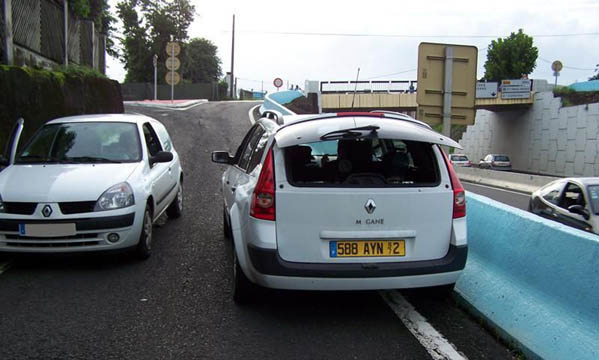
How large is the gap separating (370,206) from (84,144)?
418 centimetres

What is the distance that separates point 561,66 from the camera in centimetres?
4641

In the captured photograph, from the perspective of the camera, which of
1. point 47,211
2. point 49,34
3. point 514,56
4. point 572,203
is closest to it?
point 47,211

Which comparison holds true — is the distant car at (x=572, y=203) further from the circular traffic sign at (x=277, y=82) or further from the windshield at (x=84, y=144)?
the circular traffic sign at (x=277, y=82)

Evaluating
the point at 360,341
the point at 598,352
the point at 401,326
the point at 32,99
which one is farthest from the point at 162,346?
the point at 32,99

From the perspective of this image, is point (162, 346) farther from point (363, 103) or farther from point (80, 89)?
point (363, 103)

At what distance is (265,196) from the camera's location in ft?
12.2

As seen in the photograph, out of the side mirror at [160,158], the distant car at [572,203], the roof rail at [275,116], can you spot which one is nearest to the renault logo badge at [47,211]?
the side mirror at [160,158]

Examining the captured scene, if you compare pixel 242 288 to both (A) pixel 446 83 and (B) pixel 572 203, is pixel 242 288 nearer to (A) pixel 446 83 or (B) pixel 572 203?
(B) pixel 572 203

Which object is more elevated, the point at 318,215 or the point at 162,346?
the point at 318,215

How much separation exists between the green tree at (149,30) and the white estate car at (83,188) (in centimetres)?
5840

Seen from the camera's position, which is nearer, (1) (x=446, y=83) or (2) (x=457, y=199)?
(2) (x=457, y=199)

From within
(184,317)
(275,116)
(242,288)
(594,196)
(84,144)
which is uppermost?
(275,116)

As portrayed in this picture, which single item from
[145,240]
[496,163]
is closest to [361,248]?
[145,240]

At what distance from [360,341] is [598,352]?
4.84 ft
